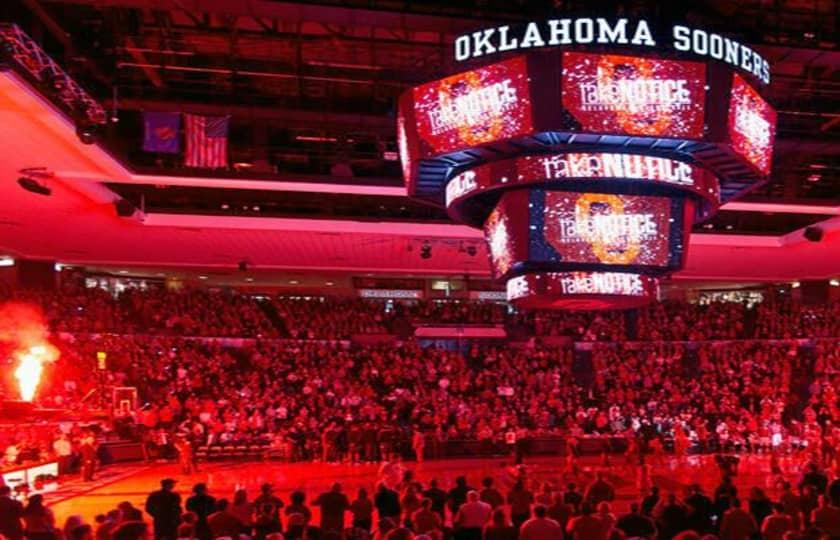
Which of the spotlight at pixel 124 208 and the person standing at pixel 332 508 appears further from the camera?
the spotlight at pixel 124 208

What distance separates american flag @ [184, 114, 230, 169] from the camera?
52.5ft

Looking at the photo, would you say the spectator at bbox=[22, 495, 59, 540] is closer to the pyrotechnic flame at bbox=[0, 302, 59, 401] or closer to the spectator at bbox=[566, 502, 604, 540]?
the spectator at bbox=[566, 502, 604, 540]

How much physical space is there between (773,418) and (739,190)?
15713 mm

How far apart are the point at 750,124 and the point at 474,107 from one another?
3.78m

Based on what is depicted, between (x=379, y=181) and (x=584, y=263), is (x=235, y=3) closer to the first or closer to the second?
(x=584, y=263)

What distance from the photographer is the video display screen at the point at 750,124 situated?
11836 mm

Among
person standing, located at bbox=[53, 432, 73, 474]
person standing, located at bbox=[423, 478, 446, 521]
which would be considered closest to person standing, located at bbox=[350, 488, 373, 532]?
person standing, located at bbox=[423, 478, 446, 521]

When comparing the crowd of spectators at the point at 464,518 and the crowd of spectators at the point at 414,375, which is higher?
the crowd of spectators at the point at 414,375

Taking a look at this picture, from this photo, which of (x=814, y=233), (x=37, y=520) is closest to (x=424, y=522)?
(x=37, y=520)

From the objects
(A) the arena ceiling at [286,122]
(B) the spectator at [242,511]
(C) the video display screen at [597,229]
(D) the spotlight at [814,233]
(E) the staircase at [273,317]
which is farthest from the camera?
(E) the staircase at [273,317]

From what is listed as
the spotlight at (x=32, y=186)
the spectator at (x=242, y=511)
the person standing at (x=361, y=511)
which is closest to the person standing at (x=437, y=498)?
the person standing at (x=361, y=511)

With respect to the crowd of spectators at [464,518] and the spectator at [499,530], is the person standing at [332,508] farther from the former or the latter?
the spectator at [499,530]

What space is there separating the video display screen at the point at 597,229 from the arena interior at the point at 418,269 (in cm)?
4

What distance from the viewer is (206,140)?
633 inches
